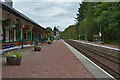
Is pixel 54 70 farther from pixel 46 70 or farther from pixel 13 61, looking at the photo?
pixel 13 61

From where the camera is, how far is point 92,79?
4.68m

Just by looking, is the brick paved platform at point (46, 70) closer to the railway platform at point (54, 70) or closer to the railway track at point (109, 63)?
the railway platform at point (54, 70)

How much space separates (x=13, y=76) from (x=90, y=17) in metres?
47.1

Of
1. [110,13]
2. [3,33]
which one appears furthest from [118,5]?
[3,33]

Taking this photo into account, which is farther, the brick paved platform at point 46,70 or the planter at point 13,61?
the planter at point 13,61

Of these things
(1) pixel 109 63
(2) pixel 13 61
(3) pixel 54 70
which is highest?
(2) pixel 13 61

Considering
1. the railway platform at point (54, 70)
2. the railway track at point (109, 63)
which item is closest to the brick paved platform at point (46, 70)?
the railway platform at point (54, 70)

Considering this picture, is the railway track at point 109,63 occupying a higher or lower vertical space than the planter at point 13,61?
lower

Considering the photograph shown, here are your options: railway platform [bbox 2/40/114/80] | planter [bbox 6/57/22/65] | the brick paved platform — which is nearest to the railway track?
railway platform [bbox 2/40/114/80]

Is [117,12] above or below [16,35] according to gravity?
above

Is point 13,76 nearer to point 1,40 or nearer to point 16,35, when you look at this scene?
point 1,40

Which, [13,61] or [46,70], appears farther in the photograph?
[13,61]

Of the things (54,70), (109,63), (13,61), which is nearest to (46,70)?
(54,70)

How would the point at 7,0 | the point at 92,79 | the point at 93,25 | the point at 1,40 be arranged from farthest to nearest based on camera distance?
the point at 93,25
the point at 7,0
the point at 1,40
the point at 92,79
